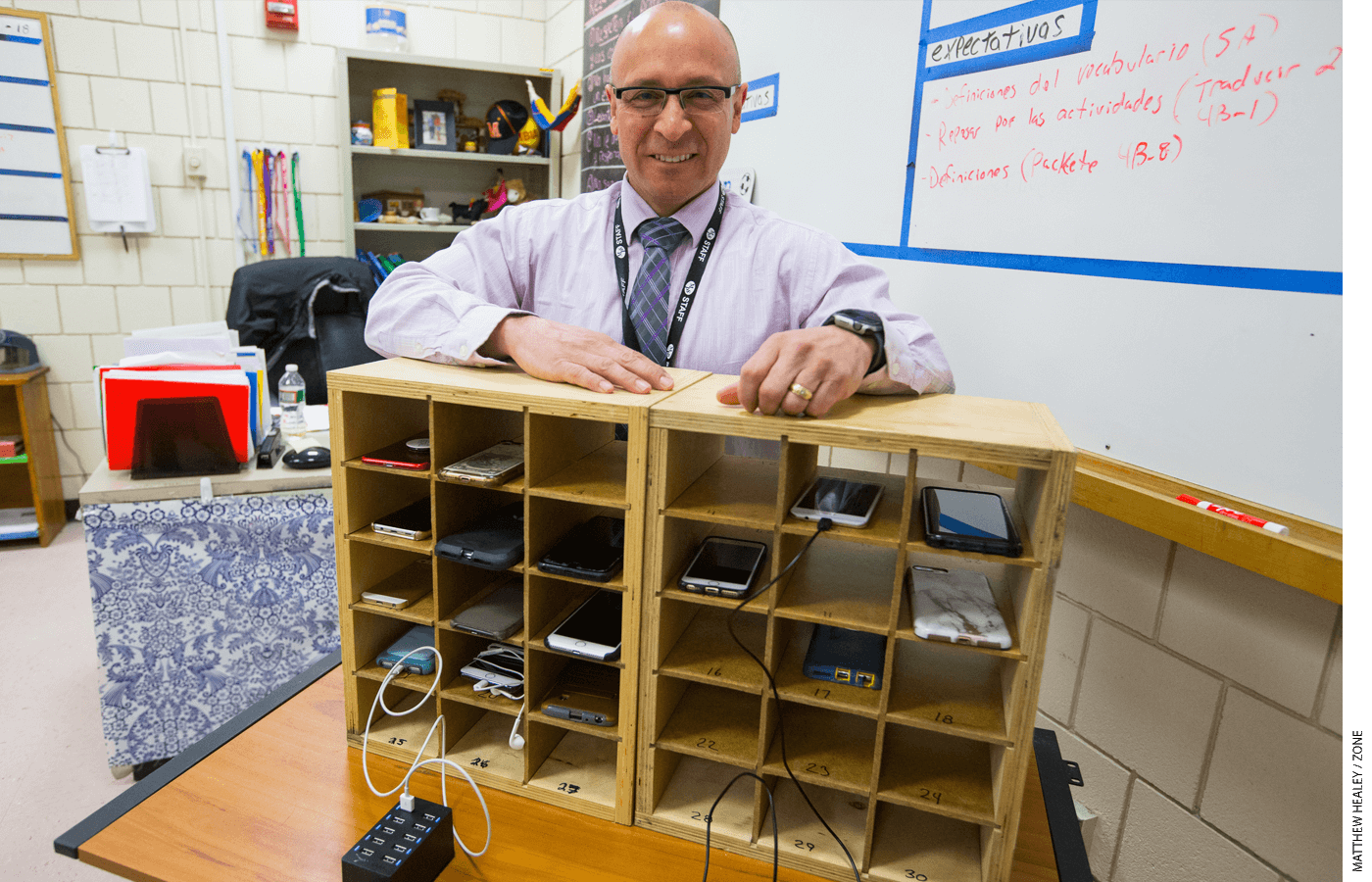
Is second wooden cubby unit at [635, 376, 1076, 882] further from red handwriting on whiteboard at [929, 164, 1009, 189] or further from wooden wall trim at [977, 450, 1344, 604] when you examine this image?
red handwriting on whiteboard at [929, 164, 1009, 189]

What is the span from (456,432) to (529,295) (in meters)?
0.71

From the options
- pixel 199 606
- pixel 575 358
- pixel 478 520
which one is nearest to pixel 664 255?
pixel 575 358

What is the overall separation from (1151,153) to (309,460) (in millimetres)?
2044

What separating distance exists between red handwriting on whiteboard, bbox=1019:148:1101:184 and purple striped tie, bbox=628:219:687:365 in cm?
65

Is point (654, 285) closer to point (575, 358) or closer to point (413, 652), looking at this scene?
point (575, 358)

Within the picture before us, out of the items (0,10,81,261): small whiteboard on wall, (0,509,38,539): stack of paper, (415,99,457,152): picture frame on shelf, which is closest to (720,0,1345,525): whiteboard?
(415,99,457,152): picture frame on shelf

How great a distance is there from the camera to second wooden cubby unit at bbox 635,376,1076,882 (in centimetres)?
77

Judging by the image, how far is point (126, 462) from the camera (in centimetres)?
200

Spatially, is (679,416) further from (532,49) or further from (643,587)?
(532,49)

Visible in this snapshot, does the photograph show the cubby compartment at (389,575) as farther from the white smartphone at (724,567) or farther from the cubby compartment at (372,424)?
the white smartphone at (724,567)

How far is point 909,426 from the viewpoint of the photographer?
79 centimetres

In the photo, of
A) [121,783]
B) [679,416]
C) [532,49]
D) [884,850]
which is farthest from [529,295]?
[532,49]

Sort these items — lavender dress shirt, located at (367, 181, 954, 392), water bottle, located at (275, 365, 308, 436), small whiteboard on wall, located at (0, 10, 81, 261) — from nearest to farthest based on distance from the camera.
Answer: lavender dress shirt, located at (367, 181, 954, 392) < water bottle, located at (275, 365, 308, 436) < small whiteboard on wall, located at (0, 10, 81, 261)

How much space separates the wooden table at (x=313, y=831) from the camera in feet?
2.78
